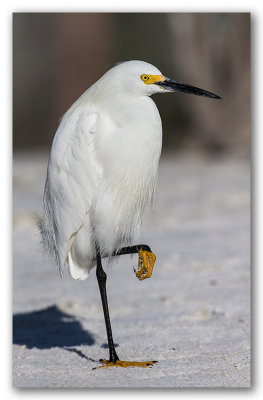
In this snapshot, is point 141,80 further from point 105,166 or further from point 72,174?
point 72,174

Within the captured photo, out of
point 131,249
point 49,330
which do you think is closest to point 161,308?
point 49,330

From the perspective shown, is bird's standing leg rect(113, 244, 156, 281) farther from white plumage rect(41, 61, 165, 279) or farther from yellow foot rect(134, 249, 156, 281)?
white plumage rect(41, 61, 165, 279)

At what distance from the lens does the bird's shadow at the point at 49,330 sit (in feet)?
12.2

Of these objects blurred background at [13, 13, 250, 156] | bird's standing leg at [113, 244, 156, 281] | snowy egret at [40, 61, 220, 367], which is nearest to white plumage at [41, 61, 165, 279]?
snowy egret at [40, 61, 220, 367]

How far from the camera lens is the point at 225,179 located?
760cm

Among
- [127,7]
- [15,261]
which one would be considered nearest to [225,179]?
[15,261]

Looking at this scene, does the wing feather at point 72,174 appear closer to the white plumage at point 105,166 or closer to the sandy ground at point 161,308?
the white plumage at point 105,166

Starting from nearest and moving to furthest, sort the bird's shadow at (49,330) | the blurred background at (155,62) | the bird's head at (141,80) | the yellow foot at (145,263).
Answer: the bird's head at (141,80) → the yellow foot at (145,263) → the bird's shadow at (49,330) → the blurred background at (155,62)

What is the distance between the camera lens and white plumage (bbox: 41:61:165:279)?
2.97 metres

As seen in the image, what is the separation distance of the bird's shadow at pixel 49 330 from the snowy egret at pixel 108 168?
0.59m

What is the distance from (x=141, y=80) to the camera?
9.64 feet

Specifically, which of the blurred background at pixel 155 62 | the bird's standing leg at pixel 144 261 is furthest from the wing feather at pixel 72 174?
the blurred background at pixel 155 62

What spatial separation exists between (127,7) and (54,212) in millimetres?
995

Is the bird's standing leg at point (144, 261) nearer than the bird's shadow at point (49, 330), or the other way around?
the bird's standing leg at point (144, 261)
